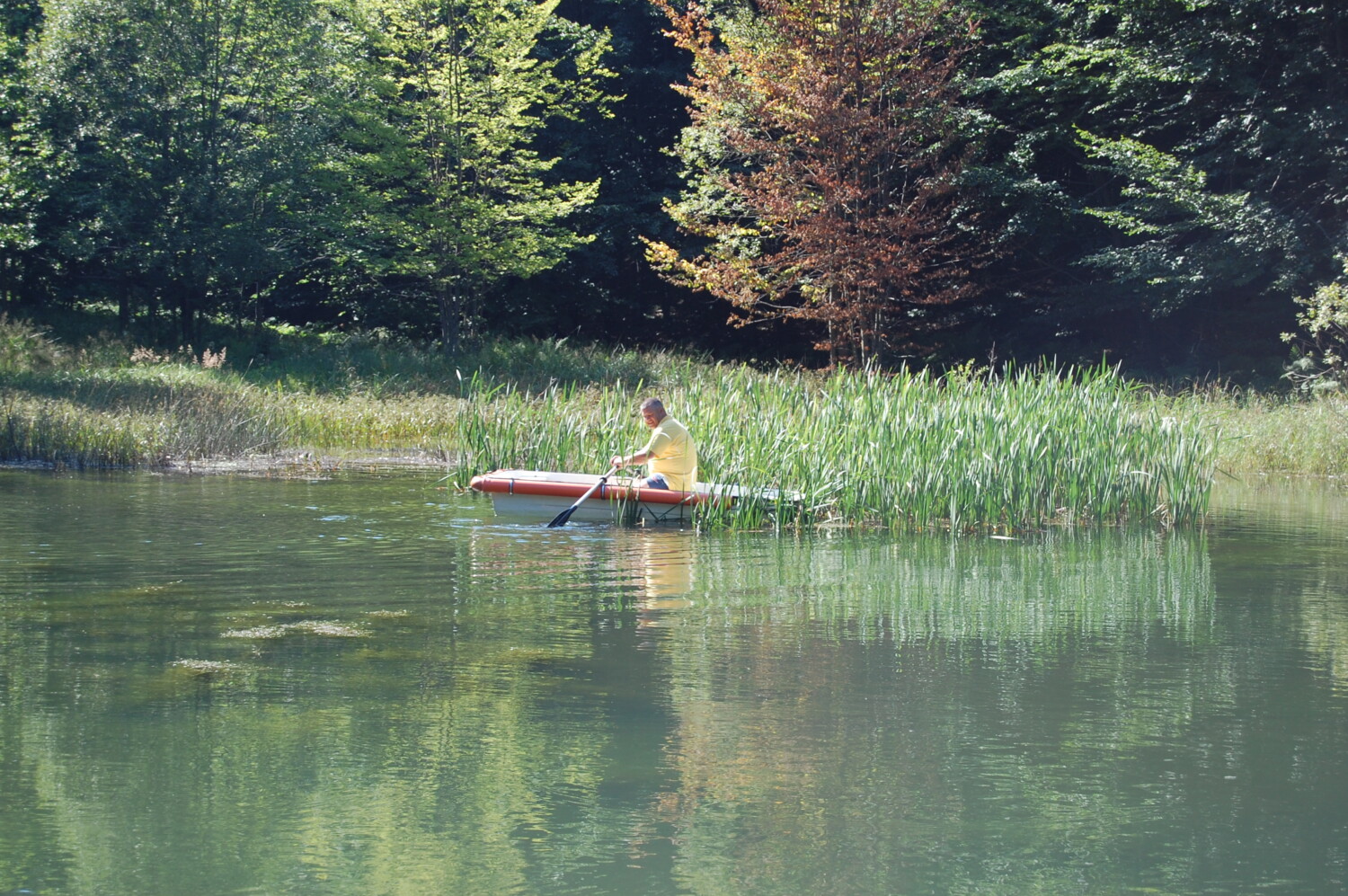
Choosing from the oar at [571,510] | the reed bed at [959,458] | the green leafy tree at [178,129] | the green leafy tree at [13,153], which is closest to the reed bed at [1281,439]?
the reed bed at [959,458]

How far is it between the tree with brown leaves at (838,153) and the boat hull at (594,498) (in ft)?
35.9

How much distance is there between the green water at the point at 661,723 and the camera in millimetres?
4094

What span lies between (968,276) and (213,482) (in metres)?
15.6

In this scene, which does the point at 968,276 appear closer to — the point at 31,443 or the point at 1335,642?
the point at 31,443

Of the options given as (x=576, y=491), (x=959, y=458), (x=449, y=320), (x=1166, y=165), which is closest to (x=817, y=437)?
(x=959, y=458)

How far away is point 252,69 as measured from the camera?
2503 centimetres

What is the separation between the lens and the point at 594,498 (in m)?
11.5

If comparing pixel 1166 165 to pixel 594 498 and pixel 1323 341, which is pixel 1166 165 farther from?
pixel 594 498

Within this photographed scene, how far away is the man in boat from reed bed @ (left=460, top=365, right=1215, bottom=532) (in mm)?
374

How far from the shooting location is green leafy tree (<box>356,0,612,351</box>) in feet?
79.2

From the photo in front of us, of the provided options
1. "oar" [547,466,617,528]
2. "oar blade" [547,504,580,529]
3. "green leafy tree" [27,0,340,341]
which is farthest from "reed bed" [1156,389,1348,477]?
"green leafy tree" [27,0,340,341]

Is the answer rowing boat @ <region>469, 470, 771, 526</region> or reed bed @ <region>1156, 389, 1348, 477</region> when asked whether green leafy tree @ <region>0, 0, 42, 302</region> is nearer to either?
rowing boat @ <region>469, 470, 771, 526</region>

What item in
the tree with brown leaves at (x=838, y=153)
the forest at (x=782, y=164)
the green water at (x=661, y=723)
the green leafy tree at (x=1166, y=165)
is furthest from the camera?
the forest at (x=782, y=164)

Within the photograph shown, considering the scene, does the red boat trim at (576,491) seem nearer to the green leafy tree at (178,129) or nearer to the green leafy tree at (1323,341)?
the green leafy tree at (1323,341)
